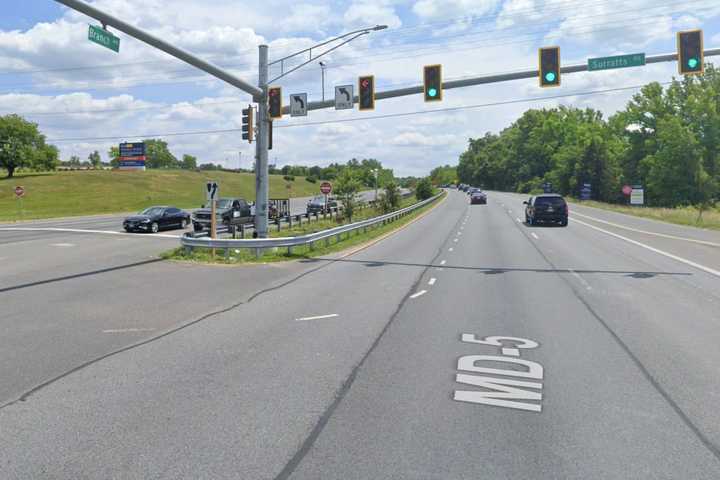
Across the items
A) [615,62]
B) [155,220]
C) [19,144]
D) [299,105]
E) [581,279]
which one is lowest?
[581,279]

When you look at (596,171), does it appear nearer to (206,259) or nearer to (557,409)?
(206,259)

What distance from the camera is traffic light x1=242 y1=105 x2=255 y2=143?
786 inches

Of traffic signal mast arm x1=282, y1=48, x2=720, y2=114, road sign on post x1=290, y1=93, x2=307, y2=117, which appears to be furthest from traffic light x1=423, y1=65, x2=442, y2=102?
road sign on post x1=290, y1=93, x2=307, y2=117

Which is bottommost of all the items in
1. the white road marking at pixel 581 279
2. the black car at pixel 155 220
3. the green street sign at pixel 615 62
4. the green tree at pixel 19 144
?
the white road marking at pixel 581 279

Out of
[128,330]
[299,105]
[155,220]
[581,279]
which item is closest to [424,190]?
[155,220]

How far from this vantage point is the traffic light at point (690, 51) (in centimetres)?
1691

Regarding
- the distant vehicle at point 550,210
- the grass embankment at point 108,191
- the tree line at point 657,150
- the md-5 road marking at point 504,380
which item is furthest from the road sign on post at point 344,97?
the tree line at point 657,150

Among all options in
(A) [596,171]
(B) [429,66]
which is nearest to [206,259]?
(B) [429,66]

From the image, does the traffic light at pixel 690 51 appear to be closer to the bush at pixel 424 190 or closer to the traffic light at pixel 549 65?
the traffic light at pixel 549 65

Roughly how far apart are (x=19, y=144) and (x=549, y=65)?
99.7 metres

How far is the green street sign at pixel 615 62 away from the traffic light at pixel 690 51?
1.07 metres

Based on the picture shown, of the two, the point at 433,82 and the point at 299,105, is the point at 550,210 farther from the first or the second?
the point at 299,105

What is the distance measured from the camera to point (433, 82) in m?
18.9

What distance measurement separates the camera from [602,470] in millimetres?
4195
